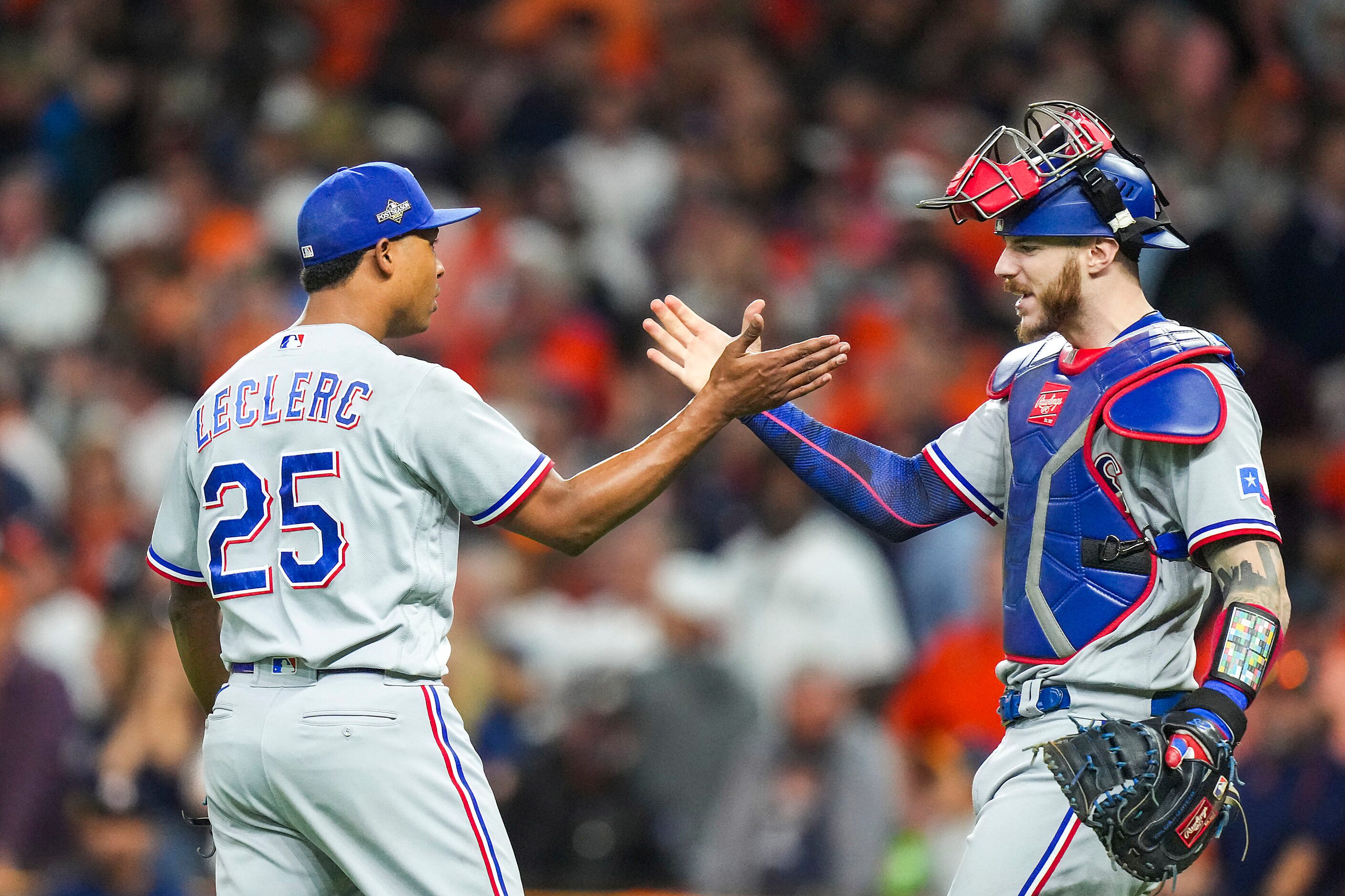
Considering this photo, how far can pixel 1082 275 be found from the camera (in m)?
4.21

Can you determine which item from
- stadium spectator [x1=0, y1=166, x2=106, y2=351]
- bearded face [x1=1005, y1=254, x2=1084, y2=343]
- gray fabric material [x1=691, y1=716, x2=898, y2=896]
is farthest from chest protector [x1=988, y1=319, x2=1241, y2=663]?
stadium spectator [x1=0, y1=166, x2=106, y2=351]

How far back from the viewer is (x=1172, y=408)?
3.90 metres

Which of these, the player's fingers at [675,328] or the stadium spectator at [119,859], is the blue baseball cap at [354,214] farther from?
the stadium spectator at [119,859]

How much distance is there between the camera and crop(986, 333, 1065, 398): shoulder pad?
14.4 ft

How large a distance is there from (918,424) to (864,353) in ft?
4.53

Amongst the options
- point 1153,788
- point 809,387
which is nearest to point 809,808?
point 809,387

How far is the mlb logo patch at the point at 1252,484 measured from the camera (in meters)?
3.86

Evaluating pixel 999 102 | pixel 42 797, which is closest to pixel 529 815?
pixel 42 797

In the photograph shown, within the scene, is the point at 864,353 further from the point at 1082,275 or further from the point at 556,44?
the point at 1082,275

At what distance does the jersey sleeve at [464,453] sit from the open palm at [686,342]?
2.08 feet

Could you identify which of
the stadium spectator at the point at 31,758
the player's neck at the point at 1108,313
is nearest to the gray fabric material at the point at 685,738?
the stadium spectator at the point at 31,758

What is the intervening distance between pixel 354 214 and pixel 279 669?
1085mm

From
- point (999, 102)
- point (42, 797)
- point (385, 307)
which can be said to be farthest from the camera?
point (999, 102)

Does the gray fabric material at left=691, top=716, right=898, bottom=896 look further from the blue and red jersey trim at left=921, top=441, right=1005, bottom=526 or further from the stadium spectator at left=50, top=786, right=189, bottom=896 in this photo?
the blue and red jersey trim at left=921, top=441, right=1005, bottom=526
